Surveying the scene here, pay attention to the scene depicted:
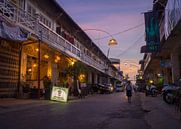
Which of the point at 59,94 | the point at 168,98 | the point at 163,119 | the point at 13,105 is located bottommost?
the point at 163,119

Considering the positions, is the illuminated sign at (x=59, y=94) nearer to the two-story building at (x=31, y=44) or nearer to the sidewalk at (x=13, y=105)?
the two-story building at (x=31, y=44)

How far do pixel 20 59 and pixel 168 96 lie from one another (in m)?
10.6

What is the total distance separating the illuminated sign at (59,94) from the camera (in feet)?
73.6

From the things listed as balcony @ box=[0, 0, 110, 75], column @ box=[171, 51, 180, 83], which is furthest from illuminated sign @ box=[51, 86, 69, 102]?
column @ box=[171, 51, 180, 83]

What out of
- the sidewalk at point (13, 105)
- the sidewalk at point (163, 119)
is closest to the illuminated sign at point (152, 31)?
the sidewalk at point (163, 119)

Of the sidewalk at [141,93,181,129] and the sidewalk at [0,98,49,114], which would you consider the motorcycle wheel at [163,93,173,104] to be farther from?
the sidewalk at [0,98,49,114]

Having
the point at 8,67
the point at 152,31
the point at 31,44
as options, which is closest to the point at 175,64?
the point at 152,31

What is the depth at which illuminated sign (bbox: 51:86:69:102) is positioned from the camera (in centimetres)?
2244

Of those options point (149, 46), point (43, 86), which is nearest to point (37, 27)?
point (43, 86)

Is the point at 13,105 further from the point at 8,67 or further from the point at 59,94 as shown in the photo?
the point at 59,94

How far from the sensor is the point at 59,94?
74.1 ft

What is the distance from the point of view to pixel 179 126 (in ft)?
32.2

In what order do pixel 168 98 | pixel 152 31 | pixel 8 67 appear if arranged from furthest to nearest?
pixel 152 31
pixel 8 67
pixel 168 98

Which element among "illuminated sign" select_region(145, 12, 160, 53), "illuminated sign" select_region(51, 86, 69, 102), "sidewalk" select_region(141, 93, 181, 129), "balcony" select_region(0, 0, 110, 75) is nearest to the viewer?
"sidewalk" select_region(141, 93, 181, 129)
